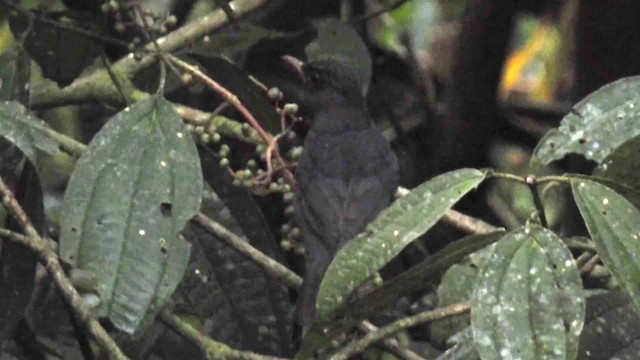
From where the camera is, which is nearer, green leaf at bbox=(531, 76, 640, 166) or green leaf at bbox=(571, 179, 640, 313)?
green leaf at bbox=(571, 179, 640, 313)

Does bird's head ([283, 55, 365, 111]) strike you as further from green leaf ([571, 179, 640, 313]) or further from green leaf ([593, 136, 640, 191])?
green leaf ([571, 179, 640, 313])

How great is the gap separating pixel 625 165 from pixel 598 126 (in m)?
0.14

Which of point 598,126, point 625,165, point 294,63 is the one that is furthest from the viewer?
point 294,63

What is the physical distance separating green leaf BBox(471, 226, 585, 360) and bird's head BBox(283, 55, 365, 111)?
4.55ft

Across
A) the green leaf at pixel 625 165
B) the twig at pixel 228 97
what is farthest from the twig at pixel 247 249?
the green leaf at pixel 625 165

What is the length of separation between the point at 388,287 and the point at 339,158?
110 centimetres

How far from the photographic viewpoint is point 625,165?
1.69 m

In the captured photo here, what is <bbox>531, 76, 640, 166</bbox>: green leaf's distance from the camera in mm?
1794

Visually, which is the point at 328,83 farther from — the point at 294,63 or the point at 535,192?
the point at 535,192

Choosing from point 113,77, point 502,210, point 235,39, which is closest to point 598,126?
point 113,77

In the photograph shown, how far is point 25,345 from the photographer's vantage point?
2258 millimetres

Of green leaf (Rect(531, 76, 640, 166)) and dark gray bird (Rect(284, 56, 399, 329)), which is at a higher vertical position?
green leaf (Rect(531, 76, 640, 166))

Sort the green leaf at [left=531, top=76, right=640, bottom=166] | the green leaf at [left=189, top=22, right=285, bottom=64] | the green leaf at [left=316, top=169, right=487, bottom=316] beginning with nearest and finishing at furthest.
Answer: the green leaf at [left=316, top=169, right=487, bottom=316]
the green leaf at [left=531, top=76, right=640, bottom=166]
the green leaf at [left=189, top=22, right=285, bottom=64]

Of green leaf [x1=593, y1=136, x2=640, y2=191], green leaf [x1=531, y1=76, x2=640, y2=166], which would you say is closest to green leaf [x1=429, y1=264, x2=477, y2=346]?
green leaf [x1=531, y1=76, x2=640, y2=166]
